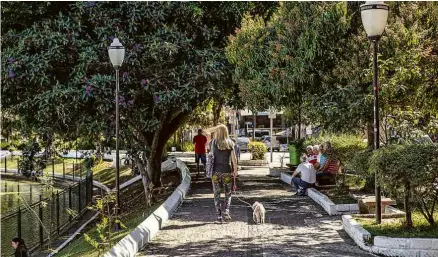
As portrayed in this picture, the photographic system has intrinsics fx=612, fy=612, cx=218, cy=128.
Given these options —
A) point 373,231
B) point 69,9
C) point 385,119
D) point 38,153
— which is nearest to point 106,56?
point 69,9

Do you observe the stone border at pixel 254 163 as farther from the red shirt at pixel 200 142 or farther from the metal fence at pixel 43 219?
the metal fence at pixel 43 219

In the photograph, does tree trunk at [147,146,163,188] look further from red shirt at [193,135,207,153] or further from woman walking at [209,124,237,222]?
woman walking at [209,124,237,222]

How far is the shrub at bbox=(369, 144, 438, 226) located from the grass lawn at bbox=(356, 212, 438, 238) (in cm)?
26

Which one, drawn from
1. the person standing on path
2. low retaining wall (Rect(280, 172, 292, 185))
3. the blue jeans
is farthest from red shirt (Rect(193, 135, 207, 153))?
the blue jeans

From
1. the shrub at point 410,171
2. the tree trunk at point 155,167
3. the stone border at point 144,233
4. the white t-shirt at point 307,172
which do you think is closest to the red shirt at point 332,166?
the white t-shirt at point 307,172

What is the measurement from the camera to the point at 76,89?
49.2 ft

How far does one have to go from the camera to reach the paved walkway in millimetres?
8734

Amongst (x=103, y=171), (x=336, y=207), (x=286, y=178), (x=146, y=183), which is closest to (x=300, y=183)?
(x=336, y=207)

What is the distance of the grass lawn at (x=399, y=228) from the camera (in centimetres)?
859

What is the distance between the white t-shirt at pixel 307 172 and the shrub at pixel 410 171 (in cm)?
550

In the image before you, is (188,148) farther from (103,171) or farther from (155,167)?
(155,167)

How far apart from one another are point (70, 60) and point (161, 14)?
265cm

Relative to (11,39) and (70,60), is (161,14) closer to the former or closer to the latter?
(70,60)

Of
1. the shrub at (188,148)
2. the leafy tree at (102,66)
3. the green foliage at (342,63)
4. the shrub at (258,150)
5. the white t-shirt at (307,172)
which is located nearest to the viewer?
the green foliage at (342,63)
